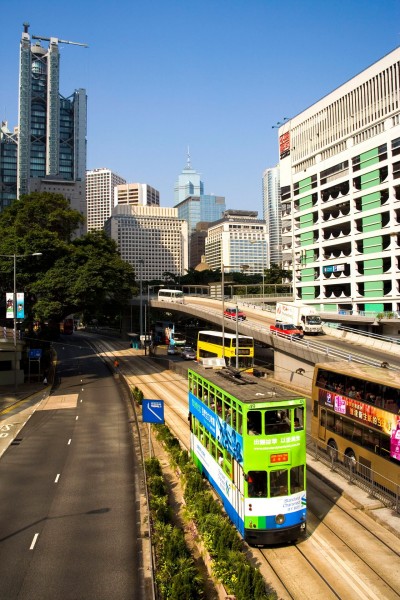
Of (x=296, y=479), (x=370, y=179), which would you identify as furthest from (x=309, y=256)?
(x=296, y=479)

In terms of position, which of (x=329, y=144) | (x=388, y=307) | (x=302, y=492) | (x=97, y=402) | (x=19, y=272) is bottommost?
(x=97, y=402)

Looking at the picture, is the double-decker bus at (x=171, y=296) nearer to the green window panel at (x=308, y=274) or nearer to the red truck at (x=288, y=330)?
the green window panel at (x=308, y=274)

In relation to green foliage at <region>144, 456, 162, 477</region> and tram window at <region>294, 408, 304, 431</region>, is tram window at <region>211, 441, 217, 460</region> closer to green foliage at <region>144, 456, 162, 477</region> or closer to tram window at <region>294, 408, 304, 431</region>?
green foliage at <region>144, 456, 162, 477</region>

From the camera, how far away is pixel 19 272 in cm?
4959

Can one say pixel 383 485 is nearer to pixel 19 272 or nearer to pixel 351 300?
pixel 19 272

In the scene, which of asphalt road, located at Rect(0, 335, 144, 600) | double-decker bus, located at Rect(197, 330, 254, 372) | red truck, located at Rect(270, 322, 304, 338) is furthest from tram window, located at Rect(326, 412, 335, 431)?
red truck, located at Rect(270, 322, 304, 338)

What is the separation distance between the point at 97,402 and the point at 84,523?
2372 centimetres

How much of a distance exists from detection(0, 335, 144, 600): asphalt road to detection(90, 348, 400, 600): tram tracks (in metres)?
3.86

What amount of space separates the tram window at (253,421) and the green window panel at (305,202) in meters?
64.4

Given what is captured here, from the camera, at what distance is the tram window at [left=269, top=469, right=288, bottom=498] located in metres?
13.5

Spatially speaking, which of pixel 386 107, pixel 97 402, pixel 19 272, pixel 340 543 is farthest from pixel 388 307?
pixel 340 543

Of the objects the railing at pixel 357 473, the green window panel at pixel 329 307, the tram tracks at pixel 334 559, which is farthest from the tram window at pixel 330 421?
the green window panel at pixel 329 307

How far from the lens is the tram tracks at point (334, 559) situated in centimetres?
1196

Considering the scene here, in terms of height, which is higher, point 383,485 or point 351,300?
point 351,300
